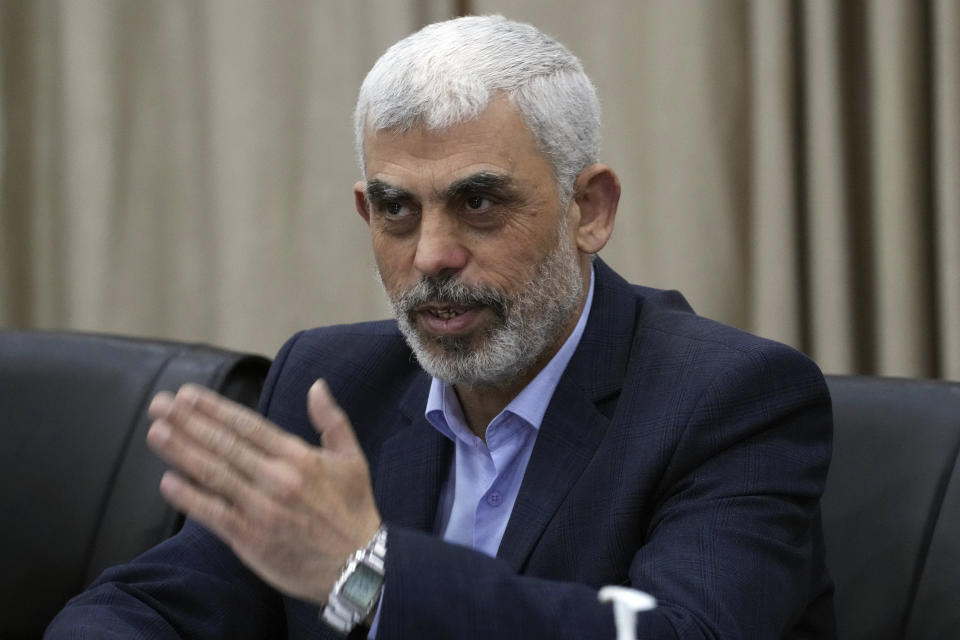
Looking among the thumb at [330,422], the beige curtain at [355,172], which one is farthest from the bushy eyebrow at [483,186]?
the beige curtain at [355,172]

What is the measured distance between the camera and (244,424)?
145 cm

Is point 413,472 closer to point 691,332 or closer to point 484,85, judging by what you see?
point 691,332

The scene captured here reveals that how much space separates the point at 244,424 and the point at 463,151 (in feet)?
1.91

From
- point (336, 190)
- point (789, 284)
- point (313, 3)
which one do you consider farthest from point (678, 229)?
point (313, 3)

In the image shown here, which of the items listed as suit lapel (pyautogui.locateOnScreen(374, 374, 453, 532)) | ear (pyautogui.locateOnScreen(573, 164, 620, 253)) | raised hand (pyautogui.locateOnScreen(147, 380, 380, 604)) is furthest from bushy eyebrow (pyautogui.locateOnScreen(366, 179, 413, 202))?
raised hand (pyautogui.locateOnScreen(147, 380, 380, 604))

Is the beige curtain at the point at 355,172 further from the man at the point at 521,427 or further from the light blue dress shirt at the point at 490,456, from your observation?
the light blue dress shirt at the point at 490,456

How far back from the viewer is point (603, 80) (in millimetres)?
3023

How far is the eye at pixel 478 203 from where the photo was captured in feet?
6.07

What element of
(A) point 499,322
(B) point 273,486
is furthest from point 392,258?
(B) point 273,486

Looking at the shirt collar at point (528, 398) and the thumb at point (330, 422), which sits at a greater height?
the thumb at point (330, 422)

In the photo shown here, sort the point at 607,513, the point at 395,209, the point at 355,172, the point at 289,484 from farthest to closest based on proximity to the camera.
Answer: the point at 355,172 → the point at 395,209 → the point at 607,513 → the point at 289,484

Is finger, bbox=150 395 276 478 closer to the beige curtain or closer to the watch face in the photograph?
the watch face

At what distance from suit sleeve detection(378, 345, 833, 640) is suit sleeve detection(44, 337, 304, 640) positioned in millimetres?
585

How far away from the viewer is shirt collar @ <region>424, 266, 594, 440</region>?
1985 mm
